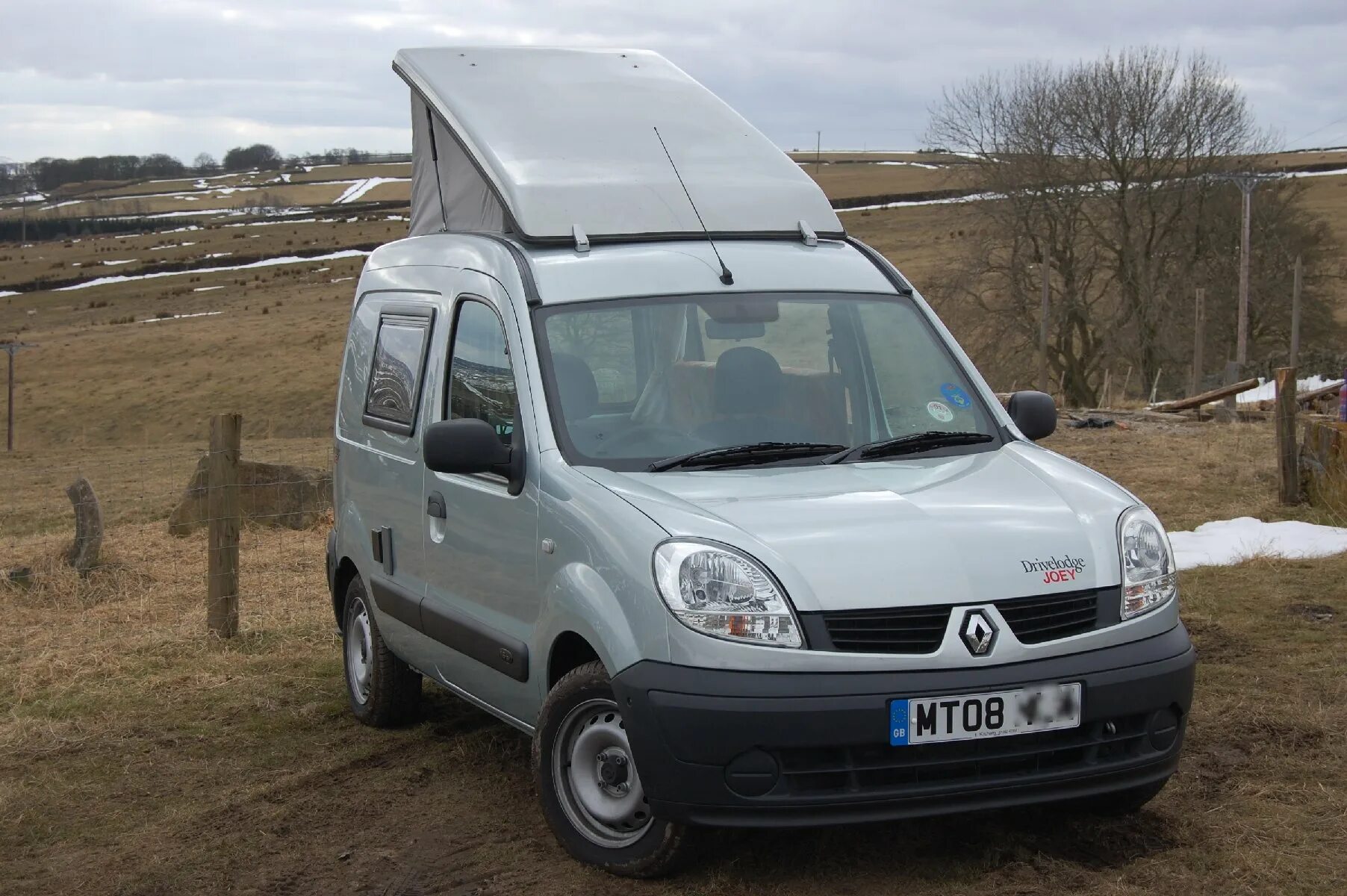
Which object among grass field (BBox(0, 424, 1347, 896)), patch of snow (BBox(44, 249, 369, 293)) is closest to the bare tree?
grass field (BBox(0, 424, 1347, 896))

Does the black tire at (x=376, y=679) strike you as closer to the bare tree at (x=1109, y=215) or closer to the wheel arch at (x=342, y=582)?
the wheel arch at (x=342, y=582)

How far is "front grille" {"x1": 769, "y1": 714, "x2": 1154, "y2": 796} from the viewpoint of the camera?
395 centimetres

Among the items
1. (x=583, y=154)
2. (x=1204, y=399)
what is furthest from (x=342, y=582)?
(x=1204, y=399)

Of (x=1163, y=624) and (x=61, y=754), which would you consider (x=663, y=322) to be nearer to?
(x=1163, y=624)

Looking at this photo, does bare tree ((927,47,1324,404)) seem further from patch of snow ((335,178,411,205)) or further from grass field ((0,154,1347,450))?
patch of snow ((335,178,411,205))

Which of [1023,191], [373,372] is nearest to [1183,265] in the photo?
[1023,191]

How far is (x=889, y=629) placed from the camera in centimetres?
395

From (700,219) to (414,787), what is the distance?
8.06 feet

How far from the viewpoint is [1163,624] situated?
14.3 feet

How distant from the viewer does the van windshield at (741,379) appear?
15.9 feet

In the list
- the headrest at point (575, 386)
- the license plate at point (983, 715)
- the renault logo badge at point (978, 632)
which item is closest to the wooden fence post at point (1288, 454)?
the headrest at point (575, 386)

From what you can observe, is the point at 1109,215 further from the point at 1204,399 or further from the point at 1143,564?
the point at 1143,564

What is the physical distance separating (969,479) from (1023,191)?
40264 mm

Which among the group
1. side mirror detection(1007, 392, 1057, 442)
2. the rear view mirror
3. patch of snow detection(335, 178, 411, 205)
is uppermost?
patch of snow detection(335, 178, 411, 205)
